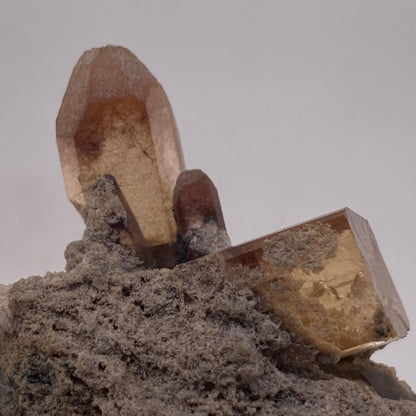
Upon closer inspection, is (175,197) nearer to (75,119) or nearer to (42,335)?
(75,119)

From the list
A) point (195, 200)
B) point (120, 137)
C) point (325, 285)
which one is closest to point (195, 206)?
point (195, 200)

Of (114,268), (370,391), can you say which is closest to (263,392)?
(370,391)

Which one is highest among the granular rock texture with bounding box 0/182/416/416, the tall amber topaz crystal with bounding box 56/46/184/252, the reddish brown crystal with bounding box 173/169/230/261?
the tall amber topaz crystal with bounding box 56/46/184/252

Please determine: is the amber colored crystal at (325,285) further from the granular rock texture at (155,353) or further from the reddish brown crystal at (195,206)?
the reddish brown crystal at (195,206)

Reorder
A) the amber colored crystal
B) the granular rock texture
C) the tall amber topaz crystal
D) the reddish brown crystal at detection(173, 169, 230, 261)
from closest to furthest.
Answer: the granular rock texture, the amber colored crystal, the reddish brown crystal at detection(173, 169, 230, 261), the tall amber topaz crystal

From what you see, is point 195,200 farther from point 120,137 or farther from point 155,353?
point 155,353

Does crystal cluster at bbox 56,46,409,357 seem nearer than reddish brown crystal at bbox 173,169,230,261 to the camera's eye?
Yes

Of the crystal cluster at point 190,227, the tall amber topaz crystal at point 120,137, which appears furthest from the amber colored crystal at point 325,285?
the tall amber topaz crystal at point 120,137

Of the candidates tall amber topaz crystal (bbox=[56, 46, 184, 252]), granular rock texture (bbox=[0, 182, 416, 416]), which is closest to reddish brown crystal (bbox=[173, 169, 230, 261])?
tall amber topaz crystal (bbox=[56, 46, 184, 252])

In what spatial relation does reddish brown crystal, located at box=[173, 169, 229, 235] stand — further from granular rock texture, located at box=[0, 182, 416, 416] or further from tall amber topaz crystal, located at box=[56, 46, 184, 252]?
granular rock texture, located at box=[0, 182, 416, 416]
